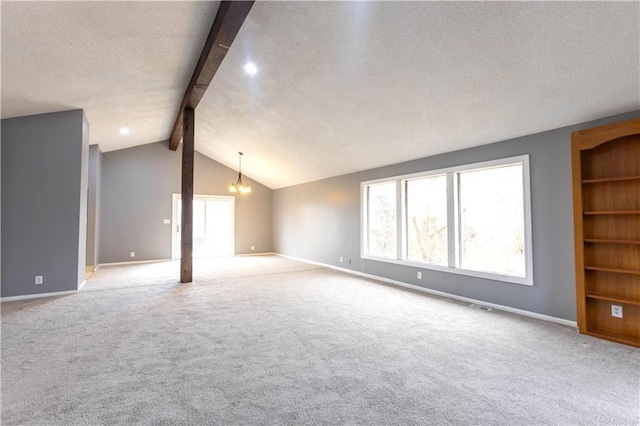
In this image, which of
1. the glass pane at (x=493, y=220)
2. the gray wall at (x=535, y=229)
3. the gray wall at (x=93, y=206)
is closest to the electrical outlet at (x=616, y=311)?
the gray wall at (x=535, y=229)

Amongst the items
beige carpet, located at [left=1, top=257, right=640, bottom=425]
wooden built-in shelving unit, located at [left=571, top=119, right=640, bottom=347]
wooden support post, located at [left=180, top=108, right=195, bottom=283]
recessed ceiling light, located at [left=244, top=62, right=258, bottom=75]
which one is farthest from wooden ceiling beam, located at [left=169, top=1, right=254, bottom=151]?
wooden built-in shelving unit, located at [left=571, top=119, right=640, bottom=347]

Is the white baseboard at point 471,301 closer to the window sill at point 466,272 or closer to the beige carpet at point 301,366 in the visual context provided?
the beige carpet at point 301,366

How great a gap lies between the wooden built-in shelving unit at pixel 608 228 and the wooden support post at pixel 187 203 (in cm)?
592

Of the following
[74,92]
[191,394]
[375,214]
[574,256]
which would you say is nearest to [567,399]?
[574,256]

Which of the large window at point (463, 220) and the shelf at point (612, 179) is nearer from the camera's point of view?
the shelf at point (612, 179)

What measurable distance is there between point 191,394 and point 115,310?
267cm

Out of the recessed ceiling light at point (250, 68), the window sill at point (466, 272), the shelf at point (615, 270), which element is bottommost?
the window sill at point (466, 272)

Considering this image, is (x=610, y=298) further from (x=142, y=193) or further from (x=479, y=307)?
(x=142, y=193)

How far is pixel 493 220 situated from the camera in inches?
173

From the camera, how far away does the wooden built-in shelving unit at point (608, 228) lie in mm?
3090

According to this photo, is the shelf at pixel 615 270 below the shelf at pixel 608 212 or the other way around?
below

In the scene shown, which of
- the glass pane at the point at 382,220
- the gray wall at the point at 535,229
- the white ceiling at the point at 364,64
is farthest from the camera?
the glass pane at the point at 382,220

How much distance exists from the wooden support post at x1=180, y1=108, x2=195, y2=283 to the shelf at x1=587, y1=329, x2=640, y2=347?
604 centimetres

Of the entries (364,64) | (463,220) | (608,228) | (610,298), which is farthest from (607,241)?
(364,64)
